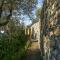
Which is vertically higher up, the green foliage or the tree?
the tree

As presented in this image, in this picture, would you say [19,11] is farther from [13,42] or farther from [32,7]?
[13,42]

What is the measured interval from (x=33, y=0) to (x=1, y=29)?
9.86ft

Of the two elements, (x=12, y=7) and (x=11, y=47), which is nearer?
(x=11, y=47)

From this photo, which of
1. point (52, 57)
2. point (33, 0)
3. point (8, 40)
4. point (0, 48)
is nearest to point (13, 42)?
point (8, 40)

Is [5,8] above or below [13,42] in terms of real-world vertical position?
above

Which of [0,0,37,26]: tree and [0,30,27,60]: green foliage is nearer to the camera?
[0,30,27,60]: green foliage

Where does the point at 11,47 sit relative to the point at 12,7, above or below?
below

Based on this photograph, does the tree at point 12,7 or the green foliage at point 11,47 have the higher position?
the tree at point 12,7

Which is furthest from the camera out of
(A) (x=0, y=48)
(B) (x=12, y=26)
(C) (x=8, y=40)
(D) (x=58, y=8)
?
(B) (x=12, y=26)

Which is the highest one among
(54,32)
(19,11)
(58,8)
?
(19,11)

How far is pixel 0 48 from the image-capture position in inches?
429

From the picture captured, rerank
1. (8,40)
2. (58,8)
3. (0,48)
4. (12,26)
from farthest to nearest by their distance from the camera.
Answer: (12,26)
(8,40)
(0,48)
(58,8)

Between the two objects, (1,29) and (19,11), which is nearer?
(19,11)

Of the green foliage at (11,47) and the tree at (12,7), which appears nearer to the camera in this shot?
the green foliage at (11,47)
